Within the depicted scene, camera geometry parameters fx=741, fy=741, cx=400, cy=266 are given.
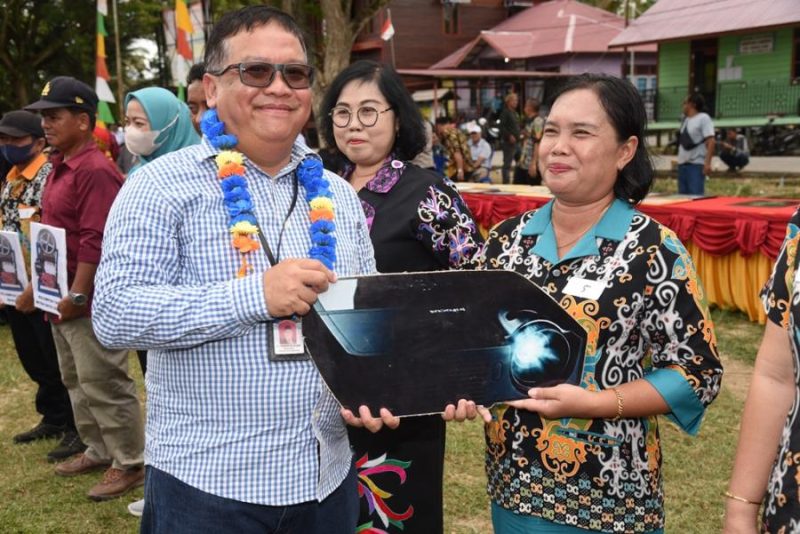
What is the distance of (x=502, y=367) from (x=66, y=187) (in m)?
2.89

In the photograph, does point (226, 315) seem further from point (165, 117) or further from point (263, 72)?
point (165, 117)

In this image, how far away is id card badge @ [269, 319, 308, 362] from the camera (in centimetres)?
162

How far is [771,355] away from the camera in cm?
153

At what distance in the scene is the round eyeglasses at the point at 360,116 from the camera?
267 centimetres

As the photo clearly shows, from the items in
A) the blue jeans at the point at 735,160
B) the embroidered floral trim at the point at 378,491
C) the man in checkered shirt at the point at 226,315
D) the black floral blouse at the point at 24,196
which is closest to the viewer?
the man in checkered shirt at the point at 226,315

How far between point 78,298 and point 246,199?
2.41 metres

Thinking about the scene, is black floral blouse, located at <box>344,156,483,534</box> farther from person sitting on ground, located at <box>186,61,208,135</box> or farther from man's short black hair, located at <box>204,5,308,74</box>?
person sitting on ground, located at <box>186,61,208,135</box>

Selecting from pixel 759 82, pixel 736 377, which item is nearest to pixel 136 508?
pixel 736 377

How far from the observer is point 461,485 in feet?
12.9

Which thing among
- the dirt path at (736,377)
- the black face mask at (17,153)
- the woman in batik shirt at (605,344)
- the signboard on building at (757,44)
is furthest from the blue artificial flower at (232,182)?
the signboard on building at (757,44)

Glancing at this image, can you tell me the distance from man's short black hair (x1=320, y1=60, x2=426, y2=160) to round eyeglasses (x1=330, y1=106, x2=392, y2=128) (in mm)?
28

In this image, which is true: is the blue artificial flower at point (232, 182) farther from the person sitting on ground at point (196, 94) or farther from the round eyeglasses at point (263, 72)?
the person sitting on ground at point (196, 94)

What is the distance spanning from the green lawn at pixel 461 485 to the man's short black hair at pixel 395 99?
1.87 m

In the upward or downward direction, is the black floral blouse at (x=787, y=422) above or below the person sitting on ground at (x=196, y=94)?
below
